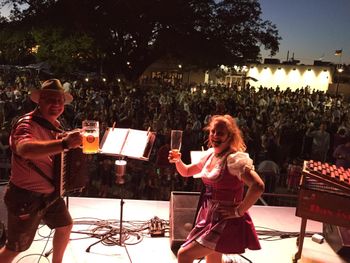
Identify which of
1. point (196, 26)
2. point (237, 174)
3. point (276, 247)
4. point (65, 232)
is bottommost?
point (276, 247)

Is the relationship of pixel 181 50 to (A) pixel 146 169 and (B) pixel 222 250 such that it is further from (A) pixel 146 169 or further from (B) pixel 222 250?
(B) pixel 222 250

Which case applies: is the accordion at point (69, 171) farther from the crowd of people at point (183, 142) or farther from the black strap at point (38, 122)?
the crowd of people at point (183, 142)

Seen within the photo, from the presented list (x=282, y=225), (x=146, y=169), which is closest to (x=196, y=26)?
(x=146, y=169)

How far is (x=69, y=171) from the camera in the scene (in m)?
3.09

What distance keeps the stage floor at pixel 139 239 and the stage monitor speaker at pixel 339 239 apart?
7 cm

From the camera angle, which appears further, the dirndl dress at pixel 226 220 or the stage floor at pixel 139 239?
the stage floor at pixel 139 239

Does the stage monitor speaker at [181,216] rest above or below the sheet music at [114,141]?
below

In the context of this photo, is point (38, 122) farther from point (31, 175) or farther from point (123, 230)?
point (123, 230)

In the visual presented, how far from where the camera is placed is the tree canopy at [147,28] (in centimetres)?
2012

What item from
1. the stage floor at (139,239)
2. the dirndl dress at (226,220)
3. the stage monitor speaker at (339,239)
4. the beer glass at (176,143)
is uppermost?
the beer glass at (176,143)

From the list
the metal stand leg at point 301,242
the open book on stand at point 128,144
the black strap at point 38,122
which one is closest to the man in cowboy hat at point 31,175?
the black strap at point 38,122

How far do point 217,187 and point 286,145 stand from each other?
23.8 ft

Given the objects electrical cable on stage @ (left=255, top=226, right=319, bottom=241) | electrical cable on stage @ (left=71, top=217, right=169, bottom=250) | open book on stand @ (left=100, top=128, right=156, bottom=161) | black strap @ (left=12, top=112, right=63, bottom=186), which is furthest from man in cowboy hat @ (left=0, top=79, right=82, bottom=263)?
electrical cable on stage @ (left=255, top=226, right=319, bottom=241)

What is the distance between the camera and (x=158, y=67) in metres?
41.0
